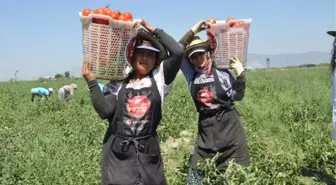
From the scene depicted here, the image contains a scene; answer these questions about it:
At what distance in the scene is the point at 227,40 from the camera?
3.21 meters

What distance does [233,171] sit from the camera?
2500 millimetres

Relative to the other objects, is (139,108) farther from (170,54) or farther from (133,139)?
(170,54)

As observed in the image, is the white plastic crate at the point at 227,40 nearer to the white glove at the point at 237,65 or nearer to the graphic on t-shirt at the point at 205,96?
the white glove at the point at 237,65

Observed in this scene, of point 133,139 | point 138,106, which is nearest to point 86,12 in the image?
point 138,106

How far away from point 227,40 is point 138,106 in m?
0.94

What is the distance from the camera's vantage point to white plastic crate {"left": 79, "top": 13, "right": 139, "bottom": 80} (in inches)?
99.3

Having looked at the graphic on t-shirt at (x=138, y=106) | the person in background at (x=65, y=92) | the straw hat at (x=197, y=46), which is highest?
the straw hat at (x=197, y=46)

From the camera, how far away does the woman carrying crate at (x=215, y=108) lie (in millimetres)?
3391

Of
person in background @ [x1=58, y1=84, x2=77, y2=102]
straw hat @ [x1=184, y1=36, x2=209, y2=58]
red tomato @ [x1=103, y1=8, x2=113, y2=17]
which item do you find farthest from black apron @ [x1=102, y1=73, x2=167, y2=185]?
person in background @ [x1=58, y1=84, x2=77, y2=102]

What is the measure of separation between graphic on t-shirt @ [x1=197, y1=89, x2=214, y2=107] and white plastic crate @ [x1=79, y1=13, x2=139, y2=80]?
932mm

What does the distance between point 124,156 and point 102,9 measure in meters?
0.93

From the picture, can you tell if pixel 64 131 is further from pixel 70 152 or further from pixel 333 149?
pixel 333 149

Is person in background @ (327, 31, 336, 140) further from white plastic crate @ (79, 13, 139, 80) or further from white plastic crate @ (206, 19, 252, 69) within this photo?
white plastic crate @ (79, 13, 139, 80)

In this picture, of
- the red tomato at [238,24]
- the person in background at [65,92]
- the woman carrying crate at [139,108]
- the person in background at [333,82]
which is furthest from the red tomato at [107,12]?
the person in background at [65,92]
